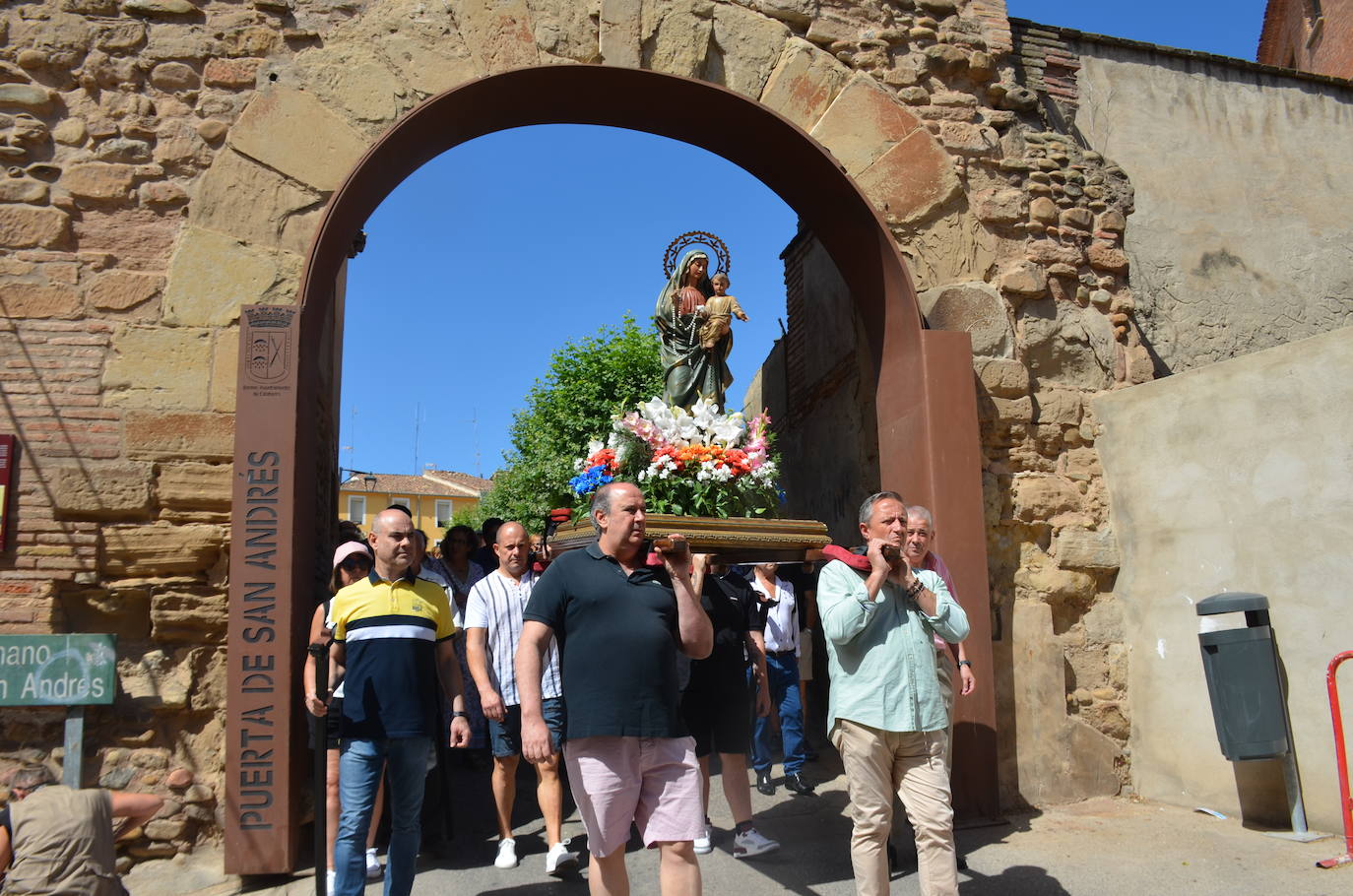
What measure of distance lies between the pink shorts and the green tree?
18.1m

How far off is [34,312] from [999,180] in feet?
18.6

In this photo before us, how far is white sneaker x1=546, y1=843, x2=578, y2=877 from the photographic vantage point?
15.0 ft

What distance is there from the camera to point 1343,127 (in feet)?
29.3

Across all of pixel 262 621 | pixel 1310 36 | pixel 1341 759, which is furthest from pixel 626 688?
pixel 1310 36

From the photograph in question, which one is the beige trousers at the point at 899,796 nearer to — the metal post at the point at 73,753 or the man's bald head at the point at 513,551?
Answer: the man's bald head at the point at 513,551

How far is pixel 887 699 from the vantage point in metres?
3.71

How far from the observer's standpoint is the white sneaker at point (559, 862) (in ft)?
15.0

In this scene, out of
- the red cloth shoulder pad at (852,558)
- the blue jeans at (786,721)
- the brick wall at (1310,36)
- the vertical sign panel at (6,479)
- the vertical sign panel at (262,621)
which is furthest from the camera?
the brick wall at (1310,36)

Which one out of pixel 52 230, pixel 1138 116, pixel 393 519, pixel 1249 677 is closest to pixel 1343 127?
pixel 1138 116

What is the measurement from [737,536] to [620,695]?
118cm

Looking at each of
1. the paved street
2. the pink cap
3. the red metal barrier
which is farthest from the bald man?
the red metal barrier

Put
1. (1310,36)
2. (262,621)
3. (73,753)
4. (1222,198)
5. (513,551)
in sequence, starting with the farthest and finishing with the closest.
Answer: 1. (1310,36)
2. (1222,198)
3. (513,551)
4. (262,621)
5. (73,753)

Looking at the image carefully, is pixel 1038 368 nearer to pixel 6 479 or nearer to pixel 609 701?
pixel 609 701

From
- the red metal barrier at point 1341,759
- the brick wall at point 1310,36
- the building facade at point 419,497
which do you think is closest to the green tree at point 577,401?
the brick wall at point 1310,36
